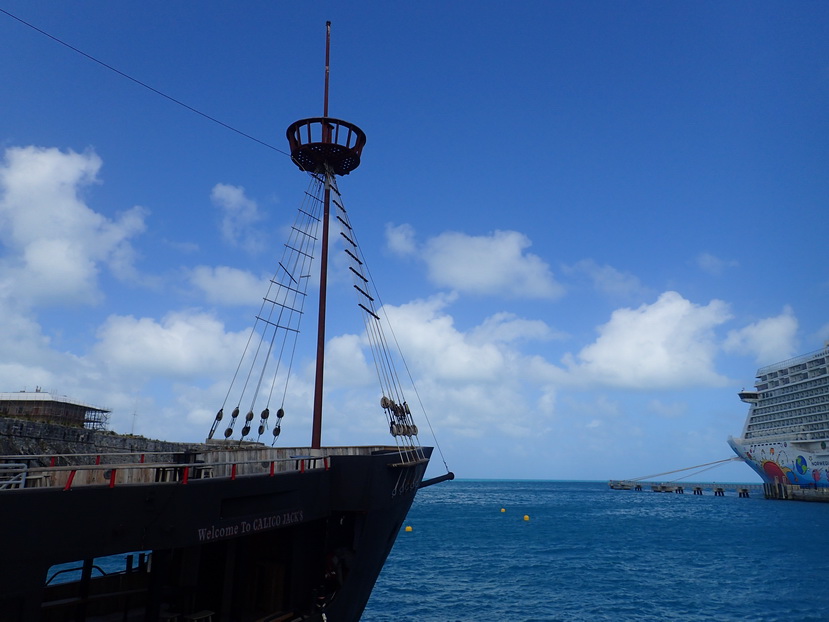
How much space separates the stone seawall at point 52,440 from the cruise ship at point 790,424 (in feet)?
383

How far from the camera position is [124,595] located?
13.2 meters

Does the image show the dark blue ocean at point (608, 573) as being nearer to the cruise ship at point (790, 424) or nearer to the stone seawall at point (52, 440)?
the stone seawall at point (52, 440)

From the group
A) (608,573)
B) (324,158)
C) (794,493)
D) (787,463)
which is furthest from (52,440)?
(787,463)

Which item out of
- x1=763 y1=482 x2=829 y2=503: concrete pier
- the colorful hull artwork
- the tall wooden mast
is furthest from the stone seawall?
the colorful hull artwork

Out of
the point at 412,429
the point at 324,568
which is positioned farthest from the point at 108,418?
the point at 324,568

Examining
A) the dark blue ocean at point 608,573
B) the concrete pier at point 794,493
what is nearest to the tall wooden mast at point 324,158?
the dark blue ocean at point 608,573

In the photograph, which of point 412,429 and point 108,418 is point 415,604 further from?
point 108,418

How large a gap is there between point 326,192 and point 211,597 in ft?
51.1

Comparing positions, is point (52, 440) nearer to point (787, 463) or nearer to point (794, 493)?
point (794, 493)

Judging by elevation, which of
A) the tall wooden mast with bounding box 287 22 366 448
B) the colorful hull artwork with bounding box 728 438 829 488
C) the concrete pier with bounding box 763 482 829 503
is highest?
the tall wooden mast with bounding box 287 22 366 448

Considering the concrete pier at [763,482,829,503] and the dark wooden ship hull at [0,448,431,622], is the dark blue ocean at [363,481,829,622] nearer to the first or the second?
the dark wooden ship hull at [0,448,431,622]

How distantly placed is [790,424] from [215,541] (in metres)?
132

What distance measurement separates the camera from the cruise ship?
99.6m

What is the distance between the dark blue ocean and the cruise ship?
36.5 m
